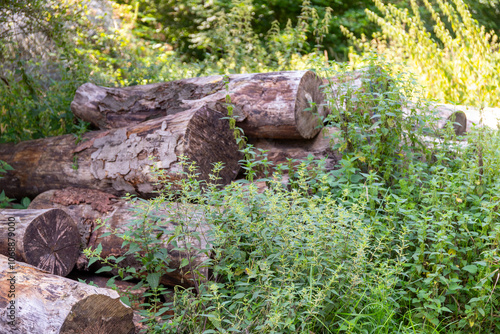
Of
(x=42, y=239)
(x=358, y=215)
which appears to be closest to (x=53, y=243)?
(x=42, y=239)

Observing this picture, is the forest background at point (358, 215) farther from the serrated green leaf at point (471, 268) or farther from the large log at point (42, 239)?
the large log at point (42, 239)

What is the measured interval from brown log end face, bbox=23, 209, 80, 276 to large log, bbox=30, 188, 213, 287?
132 millimetres

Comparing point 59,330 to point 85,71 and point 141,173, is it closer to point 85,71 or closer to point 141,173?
point 141,173

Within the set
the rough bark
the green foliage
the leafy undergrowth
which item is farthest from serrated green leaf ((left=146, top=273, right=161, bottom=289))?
the green foliage

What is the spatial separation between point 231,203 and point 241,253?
12.4 inches

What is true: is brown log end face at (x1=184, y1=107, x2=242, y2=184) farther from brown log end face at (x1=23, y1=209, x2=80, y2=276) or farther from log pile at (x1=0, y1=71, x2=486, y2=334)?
brown log end face at (x1=23, y1=209, x2=80, y2=276)

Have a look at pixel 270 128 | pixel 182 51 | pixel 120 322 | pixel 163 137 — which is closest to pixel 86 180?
pixel 163 137

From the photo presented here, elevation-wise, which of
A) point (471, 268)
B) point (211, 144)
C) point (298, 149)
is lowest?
point (471, 268)

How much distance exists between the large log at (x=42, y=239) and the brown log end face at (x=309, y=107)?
7.06ft

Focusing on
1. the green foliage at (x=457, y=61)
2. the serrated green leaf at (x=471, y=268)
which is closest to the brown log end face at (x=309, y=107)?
the serrated green leaf at (x=471, y=268)

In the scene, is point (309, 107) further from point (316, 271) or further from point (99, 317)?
point (99, 317)

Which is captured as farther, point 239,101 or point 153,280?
point 239,101

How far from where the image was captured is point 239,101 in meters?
4.18

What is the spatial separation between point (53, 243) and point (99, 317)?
1.12 meters
